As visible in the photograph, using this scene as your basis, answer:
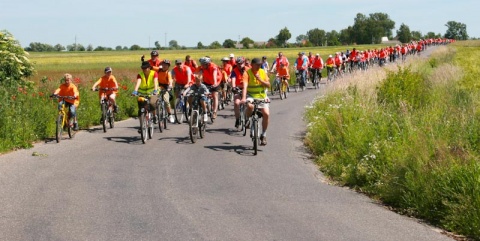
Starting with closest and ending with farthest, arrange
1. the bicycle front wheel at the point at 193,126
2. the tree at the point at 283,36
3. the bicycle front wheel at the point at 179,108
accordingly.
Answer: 1. the bicycle front wheel at the point at 193,126
2. the bicycle front wheel at the point at 179,108
3. the tree at the point at 283,36

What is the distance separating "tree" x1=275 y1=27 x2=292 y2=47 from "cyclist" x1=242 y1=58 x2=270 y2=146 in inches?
6900

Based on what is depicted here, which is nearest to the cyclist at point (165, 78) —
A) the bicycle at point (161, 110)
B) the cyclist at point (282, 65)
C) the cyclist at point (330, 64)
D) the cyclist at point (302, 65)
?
the bicycle at point (161, 110)

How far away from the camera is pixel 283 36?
18788 cm

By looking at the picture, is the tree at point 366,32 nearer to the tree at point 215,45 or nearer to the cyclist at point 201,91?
the tree at point 215,45

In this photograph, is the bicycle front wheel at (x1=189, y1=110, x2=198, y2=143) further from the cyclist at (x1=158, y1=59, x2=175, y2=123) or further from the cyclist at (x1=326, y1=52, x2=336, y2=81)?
the cyclist at (x1=326, y1=52, x2=336, y2=81)

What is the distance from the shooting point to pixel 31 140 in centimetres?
1414

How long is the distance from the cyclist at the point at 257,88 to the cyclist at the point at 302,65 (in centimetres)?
1610

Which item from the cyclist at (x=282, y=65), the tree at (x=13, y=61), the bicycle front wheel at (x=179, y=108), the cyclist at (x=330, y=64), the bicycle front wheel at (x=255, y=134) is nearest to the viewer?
the bicycle front wheel at (x=255, y=134)

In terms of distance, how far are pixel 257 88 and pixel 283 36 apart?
17698cm

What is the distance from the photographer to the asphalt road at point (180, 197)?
6910 mm

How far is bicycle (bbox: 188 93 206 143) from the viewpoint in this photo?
1419 centimetres

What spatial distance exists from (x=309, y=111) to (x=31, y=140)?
7970 mm

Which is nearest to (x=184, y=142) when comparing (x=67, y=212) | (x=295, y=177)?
(x=295, y=177)

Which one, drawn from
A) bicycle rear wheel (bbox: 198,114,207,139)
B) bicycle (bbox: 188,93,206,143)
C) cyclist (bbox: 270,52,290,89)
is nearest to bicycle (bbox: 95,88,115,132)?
bicycle (bbox: 188,93,206,143)
